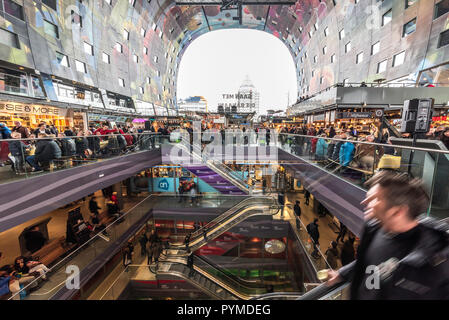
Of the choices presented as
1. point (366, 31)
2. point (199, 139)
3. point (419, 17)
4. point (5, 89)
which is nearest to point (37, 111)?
point (5, 89)

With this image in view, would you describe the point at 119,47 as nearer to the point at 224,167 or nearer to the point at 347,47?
the point at 224,167

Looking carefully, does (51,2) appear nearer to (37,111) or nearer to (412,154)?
(37,111)

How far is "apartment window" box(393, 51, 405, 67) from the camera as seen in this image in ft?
48.5

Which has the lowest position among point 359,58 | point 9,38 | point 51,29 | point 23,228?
point 23,228

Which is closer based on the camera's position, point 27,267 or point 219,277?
point 27,267

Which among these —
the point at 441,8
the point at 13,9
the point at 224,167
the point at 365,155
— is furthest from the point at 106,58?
the point at 441,8

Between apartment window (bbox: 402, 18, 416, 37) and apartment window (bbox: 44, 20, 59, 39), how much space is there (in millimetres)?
28032

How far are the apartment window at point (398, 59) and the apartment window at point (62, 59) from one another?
27872 millimetres

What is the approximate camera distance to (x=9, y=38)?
38.2 feet

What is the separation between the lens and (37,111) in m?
12.4

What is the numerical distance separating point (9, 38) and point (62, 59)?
3.84 m

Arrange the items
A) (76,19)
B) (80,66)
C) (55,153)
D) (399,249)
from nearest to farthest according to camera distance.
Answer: (399,249) < (55,153) < (76,19) < (80,66)
